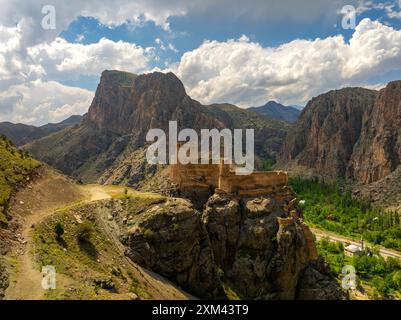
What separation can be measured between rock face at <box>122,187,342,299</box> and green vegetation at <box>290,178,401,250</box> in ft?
271

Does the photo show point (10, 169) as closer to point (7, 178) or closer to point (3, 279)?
point (7, 178)

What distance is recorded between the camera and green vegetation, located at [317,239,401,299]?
280ft

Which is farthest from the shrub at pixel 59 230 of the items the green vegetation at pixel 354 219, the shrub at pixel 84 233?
the green vegetation at pixel 354 219

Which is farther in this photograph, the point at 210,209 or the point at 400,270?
the point at 400,270

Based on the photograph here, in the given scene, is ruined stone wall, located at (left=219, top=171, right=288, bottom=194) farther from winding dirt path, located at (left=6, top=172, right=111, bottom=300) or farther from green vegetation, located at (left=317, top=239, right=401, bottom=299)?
green vegetation, located at (left=317, top=239, right=401, bottom=299)

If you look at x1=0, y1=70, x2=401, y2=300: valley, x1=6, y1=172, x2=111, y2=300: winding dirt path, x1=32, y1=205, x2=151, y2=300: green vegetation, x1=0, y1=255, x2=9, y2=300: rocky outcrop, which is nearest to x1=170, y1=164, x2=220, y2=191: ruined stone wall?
x1=0, y1=70, x2=401, y2=300: valley

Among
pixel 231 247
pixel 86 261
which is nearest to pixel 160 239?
pixel 86 261

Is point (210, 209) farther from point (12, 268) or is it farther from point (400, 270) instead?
point (400, 270)

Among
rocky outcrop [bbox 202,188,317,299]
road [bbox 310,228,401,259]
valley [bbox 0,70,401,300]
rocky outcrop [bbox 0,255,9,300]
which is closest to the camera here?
rocky outcrop [bbox 0,255,9,300]

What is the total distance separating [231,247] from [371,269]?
59.4 m

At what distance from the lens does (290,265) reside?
198ft
